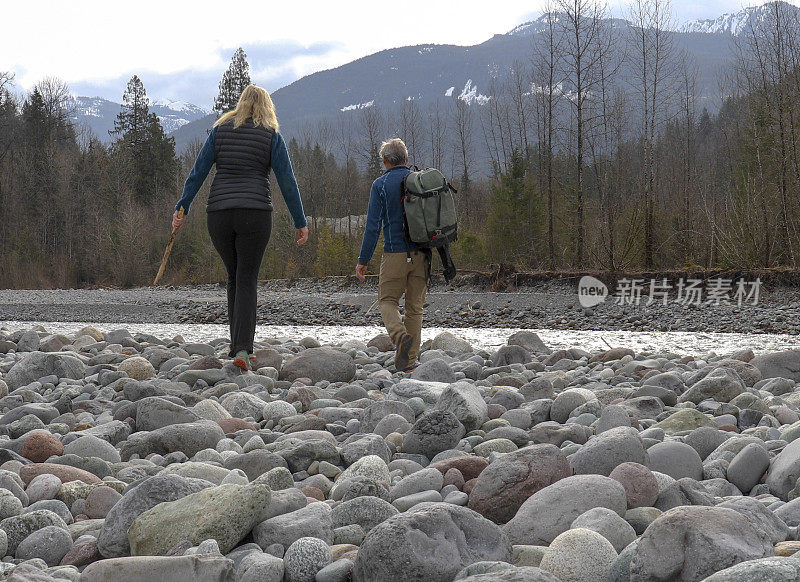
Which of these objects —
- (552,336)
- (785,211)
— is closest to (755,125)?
(785,211)

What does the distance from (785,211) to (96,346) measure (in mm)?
15328

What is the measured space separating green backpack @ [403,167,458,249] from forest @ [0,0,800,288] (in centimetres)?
1287

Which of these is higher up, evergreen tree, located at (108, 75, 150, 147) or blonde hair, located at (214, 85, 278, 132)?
evergreen tree, located at (108, 75, 150, 147)

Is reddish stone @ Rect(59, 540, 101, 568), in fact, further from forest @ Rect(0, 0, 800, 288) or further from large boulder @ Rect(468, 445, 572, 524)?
forest @ Rect(0, 0, 800, 288)

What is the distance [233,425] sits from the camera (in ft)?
13.1

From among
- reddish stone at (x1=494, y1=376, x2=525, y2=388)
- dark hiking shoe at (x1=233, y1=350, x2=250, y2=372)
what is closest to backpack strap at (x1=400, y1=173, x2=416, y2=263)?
reddish stone at (x1=494, y1=376, x2=525, y2=388)

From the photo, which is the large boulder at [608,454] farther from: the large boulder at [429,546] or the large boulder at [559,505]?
the large boulder at [429,546]

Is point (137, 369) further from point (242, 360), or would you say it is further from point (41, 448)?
point (41, 448)

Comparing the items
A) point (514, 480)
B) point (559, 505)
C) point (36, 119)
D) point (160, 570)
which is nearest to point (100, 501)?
point (160, 570)

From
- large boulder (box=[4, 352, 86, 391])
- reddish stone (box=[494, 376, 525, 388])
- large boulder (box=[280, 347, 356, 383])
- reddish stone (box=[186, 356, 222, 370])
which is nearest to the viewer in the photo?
reddish stone (box=[494, 376, 525, 388])

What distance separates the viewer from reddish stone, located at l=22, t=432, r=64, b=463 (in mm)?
3488

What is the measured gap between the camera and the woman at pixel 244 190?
5.39 meters

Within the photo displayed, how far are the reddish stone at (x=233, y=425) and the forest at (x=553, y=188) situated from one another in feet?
49.3

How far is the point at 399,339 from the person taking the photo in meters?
5.90
